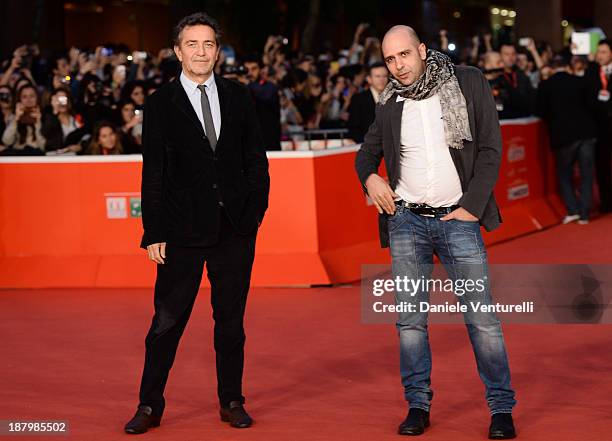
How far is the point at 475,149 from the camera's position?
6.99 meters

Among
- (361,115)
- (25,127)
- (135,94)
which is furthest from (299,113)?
(361,115)

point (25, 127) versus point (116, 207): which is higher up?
point (25, 127)

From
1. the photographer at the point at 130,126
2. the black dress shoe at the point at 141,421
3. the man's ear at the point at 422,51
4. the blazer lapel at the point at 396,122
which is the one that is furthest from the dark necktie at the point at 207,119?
the photographer at the point at 130,126

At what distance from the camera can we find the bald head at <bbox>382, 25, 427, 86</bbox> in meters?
6.84

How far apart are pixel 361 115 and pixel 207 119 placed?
302 inches

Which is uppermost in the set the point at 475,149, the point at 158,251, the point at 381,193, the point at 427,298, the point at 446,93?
the point at 446,93

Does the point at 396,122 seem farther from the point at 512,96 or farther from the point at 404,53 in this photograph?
the point at 512,96

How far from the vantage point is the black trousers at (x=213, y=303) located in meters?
7.39

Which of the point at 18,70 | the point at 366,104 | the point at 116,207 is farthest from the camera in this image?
the point at 18,70

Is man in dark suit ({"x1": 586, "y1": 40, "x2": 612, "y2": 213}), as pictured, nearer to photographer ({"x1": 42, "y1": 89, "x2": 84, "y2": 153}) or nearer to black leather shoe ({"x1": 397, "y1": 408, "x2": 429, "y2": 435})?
photographer ({"x1": 42, "y1": 89, "x2": 84, "y2": 153})

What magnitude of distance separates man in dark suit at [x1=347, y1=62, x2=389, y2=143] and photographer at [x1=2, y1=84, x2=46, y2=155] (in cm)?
352

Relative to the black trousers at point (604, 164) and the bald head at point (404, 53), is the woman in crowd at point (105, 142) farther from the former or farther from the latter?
the bald head at point (404, 53)

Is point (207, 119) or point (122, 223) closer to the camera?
point (207, 119)

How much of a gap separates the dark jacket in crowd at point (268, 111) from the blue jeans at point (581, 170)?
3.79 meters
